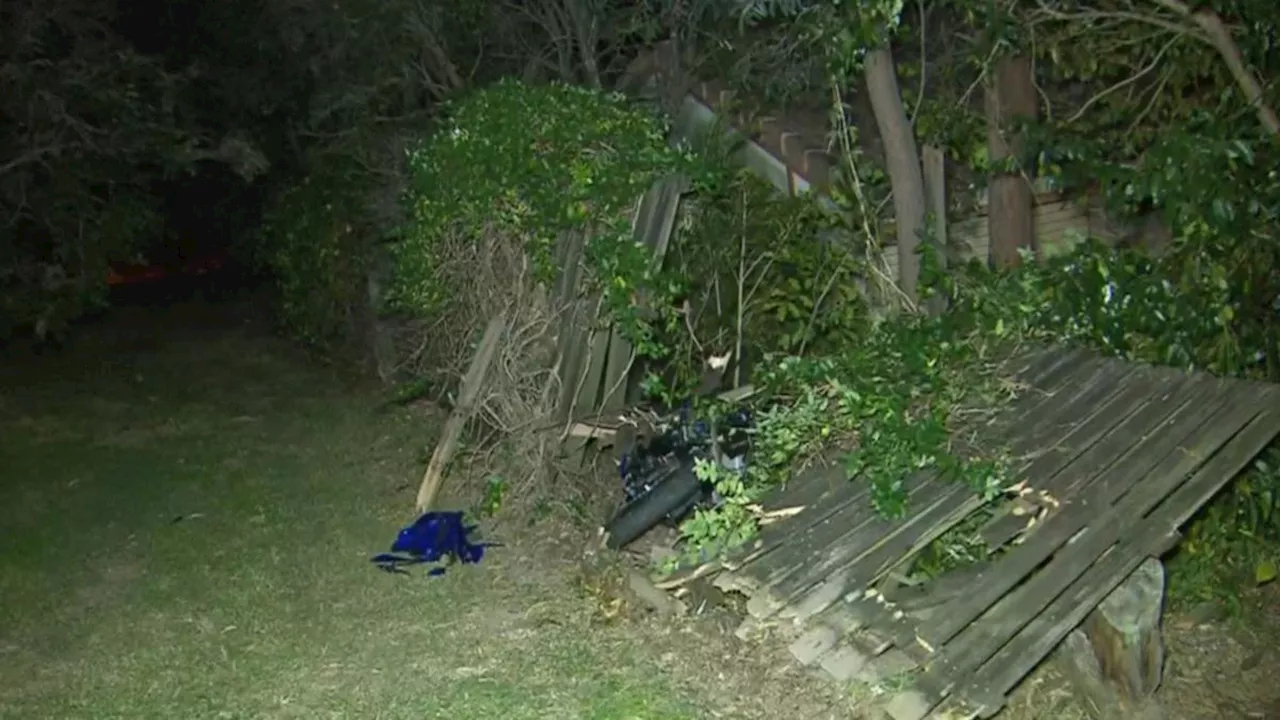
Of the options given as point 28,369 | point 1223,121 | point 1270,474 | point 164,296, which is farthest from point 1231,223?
point 164,296

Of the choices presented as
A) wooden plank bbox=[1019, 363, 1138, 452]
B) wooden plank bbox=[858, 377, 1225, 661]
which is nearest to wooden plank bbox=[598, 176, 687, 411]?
wooden plank bbox=[1019, 363, 1138, 452]

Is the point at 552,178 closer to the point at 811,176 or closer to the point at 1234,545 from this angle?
the point at 811,176

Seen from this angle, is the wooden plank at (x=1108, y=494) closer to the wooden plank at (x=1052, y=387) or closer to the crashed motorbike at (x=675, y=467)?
the wooden plank at (x=1052, y=387)

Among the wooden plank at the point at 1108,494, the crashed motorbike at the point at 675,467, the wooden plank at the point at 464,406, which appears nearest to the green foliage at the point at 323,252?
the wooden plank at the point at 464,406

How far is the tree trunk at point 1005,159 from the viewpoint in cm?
661

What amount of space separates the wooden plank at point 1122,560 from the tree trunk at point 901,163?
2.07 meters

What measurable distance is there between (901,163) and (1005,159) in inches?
20.3

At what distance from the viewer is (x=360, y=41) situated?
9672mm

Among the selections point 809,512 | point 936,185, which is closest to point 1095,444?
point 809,512

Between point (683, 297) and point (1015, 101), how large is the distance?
1951 millimetres

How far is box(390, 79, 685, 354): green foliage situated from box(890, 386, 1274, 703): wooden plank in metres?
2.68

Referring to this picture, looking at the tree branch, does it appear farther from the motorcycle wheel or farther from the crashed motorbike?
the motorcycle wheel

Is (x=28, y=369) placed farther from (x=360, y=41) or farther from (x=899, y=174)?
(x=899, y=174)

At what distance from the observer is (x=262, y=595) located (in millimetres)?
6379
